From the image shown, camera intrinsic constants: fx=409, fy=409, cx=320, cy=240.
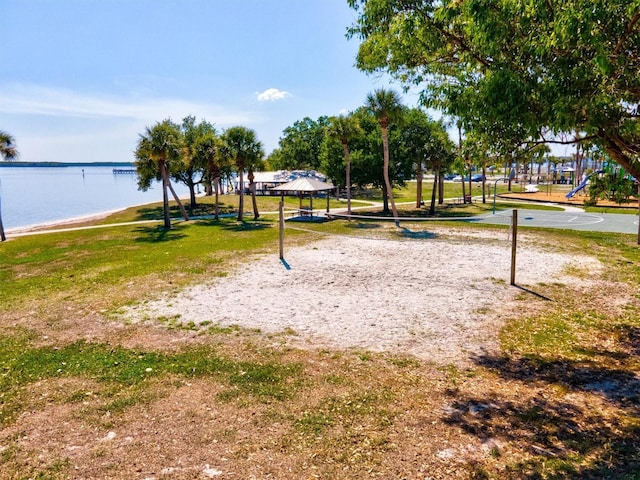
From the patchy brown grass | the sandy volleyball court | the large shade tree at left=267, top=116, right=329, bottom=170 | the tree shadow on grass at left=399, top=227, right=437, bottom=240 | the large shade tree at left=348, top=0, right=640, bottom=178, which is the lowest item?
the patchy brown grass

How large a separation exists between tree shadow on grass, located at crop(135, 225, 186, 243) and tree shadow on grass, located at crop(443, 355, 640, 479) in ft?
71.4

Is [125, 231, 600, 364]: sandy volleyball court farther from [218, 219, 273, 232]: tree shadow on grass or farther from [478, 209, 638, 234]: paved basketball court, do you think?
[218, 219, 273, 232]: tree shadow on grass

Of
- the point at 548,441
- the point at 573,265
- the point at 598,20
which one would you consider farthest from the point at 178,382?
the point at 573,265

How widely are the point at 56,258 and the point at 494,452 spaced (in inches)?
842

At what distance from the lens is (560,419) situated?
657 centimetres

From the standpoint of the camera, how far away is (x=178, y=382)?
7.91m

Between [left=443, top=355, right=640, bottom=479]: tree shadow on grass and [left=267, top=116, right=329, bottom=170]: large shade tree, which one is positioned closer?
[left=443, top=355, right=640, bottom=479]: tree shadow on grass

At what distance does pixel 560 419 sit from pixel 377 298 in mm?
6876

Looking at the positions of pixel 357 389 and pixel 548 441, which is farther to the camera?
pixel 357 389

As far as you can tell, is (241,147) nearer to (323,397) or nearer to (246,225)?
(246,225)

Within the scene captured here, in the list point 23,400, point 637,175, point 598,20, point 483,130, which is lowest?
point 23,400

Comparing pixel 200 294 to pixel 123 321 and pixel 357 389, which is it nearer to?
pixel 123 321

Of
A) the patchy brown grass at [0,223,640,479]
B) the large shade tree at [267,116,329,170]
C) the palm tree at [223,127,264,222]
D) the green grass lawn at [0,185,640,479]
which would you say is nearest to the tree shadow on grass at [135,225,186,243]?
the palm tree at [223,127,264,222]

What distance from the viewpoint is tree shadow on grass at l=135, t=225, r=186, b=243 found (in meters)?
25.6
